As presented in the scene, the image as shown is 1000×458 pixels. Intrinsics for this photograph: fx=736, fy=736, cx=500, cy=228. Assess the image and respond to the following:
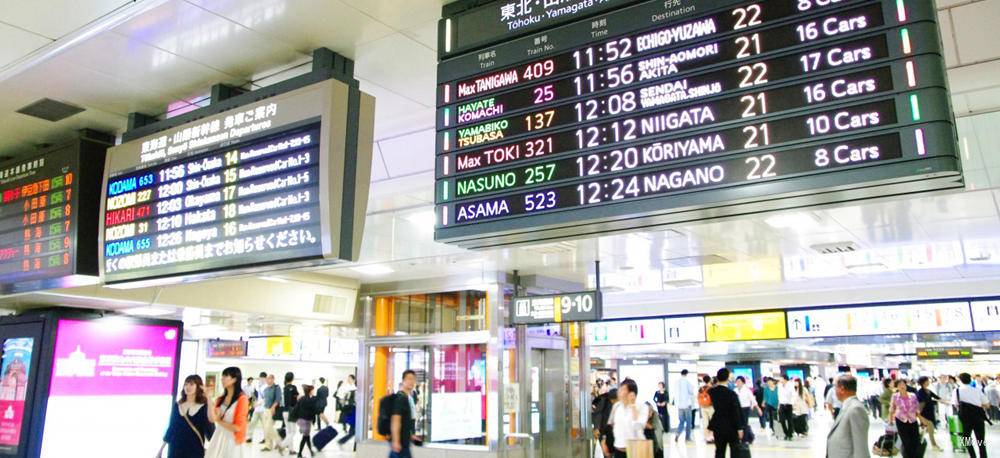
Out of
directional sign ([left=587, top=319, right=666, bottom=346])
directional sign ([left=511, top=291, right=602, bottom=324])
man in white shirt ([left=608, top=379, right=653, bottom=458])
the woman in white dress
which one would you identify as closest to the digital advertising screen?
the woman in white dress

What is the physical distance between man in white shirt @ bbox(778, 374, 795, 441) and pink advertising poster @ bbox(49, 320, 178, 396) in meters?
14.1

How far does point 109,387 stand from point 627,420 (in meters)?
6.73

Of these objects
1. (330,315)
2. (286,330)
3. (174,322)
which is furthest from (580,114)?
(286,330)

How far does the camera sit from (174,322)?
10.4 metres

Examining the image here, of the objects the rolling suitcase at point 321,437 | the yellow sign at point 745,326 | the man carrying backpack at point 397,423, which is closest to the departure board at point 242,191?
the man carrying backpack at point 397,423

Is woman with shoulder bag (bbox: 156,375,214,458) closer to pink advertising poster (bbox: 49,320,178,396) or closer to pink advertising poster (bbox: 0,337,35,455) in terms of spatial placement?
pink advertising poster (bbox: 49,320,178,396)

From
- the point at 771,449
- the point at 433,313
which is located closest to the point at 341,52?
the point at 433,313

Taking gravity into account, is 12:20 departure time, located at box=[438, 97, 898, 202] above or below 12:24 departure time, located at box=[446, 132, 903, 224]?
above

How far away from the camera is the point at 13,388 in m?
9.53

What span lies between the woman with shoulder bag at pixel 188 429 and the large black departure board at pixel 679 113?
3.72m

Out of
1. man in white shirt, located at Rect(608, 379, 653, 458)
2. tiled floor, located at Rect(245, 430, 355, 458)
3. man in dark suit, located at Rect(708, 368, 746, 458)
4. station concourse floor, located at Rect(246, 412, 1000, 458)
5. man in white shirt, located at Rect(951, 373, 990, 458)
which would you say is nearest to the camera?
man in white shirt, located at Rect(608, 379, 653, 458)

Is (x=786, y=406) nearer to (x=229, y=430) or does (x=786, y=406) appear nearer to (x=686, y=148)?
(x=229, y=430)

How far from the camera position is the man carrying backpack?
245 inches

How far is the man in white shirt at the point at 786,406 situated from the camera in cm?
1792
